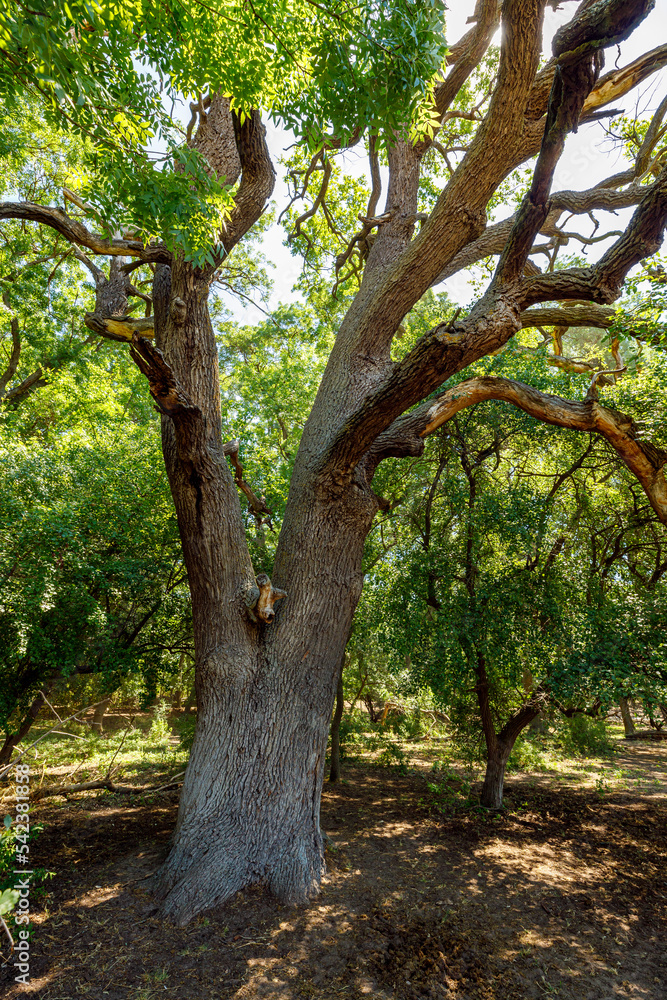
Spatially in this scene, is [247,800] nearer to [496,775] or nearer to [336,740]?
[496,775]

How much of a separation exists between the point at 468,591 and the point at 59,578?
16.6ft

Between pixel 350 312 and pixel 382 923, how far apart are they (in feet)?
16.5

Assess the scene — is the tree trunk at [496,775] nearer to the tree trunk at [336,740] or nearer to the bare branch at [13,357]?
the tree trunk at [336,740]

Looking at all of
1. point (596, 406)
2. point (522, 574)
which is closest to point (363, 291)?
point (596, 406)

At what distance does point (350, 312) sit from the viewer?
4699mm

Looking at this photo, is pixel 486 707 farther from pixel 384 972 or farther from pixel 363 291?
pixel 363 291

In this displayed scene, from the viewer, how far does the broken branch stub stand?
3.62m

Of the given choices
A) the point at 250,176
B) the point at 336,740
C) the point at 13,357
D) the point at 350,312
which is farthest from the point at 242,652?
the point at 13,357

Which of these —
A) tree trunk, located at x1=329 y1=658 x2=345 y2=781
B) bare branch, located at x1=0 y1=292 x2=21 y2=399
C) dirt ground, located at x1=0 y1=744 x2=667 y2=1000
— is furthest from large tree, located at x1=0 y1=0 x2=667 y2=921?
bare branch, located at x1=0 y1=292 x2=21 y2=399

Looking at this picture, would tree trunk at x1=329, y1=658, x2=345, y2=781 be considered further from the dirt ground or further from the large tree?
the large tree

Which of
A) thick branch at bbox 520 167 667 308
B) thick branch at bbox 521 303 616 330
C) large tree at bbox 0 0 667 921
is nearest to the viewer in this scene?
large tree at bbox 0 0 667 921

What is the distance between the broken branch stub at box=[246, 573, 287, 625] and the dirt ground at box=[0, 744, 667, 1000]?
6.07 ft

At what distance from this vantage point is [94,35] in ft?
7.73

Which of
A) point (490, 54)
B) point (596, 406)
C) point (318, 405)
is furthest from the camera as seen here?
point (490, 54)
